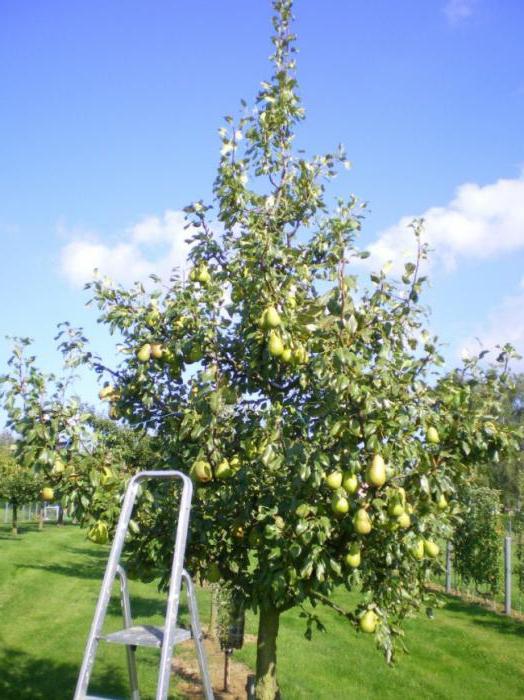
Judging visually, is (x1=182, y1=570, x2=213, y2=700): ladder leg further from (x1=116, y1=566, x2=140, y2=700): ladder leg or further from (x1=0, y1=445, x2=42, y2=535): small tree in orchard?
(x1=0, y1=445, x2=42, y2=535): small tree in orchard

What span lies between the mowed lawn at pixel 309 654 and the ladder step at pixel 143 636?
5.53 m

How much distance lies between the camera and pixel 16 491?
31.3 meters

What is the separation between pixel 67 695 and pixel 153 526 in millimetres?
4683

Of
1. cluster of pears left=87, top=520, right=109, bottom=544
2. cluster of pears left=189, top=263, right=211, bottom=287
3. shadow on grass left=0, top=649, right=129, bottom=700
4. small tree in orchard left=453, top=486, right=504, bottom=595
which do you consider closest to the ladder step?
cluster of pears left=87, top=520, right=109, bottom=544

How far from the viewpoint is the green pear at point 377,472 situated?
4.10 meters

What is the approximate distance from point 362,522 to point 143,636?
5.14 feet

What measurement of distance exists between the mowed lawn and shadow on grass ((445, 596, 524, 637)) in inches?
0.9

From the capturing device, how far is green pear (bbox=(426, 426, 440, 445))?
168 inches

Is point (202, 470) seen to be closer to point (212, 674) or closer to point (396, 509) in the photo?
point (396, 509)

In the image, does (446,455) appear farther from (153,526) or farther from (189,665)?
(189,665)

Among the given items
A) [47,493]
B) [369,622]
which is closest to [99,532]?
[47,493]

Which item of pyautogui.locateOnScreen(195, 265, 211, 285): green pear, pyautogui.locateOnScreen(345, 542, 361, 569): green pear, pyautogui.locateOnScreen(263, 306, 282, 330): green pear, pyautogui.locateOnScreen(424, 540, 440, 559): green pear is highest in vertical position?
pyautogui.locateOnScreen(195, 265, 211, 285): green pear

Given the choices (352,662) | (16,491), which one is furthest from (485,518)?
(16,491)

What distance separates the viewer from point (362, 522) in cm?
423
